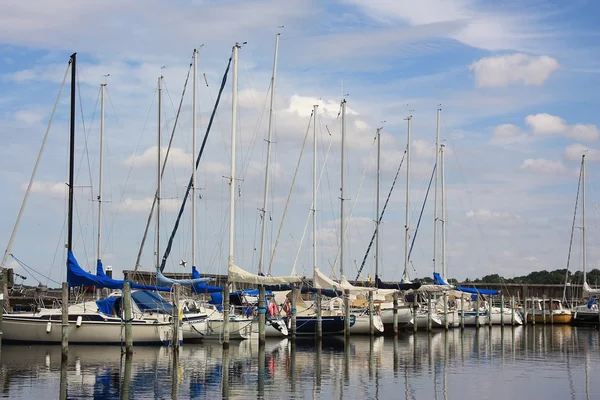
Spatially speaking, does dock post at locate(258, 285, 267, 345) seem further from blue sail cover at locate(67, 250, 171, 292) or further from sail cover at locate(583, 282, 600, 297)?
sail cover at locate(583, 282, 600, 297)

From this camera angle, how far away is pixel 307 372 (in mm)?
38656

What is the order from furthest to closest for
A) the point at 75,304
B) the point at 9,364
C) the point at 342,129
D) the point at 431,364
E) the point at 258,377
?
the point at 342,129 < the point at 75,304 < the point at 431,364 < the point at 9,364 < the point at 258,377

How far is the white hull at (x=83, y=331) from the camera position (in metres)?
46.1

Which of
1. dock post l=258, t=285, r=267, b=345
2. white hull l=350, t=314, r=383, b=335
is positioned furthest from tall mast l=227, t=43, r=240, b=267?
white hull l=350, t=314, r=383, b=335

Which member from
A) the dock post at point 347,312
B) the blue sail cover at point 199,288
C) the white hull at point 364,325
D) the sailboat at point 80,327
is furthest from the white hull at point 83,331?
the white hull at point 364,325

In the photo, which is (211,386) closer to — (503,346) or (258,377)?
(258,377)

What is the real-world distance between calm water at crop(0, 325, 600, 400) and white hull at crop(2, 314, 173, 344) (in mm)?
661

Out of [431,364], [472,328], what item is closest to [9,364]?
[431,364]

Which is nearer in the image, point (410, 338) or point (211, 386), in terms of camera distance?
point (211, 386)

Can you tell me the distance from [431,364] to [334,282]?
15405mm

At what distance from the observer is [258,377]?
36.2m

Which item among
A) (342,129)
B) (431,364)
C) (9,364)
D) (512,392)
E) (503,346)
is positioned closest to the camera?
(512,392)

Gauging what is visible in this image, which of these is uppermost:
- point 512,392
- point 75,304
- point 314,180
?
point 314,180

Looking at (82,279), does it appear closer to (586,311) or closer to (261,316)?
(261,316)
